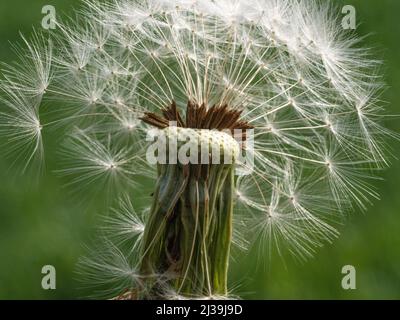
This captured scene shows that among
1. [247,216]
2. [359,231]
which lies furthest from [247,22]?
[359,231]

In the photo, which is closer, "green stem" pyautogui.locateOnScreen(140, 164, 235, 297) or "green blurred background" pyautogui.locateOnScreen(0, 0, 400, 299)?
"green stem" pyautogui.locateOnScreen(140, 164, 235, 297)

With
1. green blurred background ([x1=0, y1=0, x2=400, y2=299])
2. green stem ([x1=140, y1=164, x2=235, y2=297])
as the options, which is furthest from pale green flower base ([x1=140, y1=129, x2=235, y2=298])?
green blurred background ([x1=0, y1=0, x2=400, y2=299])

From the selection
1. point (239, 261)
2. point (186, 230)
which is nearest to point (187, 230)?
point (186, 230)

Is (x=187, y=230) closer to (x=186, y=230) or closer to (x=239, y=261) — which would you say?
(x=186, y=230)

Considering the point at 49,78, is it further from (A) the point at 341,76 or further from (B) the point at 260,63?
(A) the point at 341,76

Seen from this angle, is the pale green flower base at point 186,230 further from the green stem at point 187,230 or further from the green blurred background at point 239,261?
the green blurred background at point 239,261

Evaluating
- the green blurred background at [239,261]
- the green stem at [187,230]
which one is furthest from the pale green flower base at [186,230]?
the green blurred background at [239,261]

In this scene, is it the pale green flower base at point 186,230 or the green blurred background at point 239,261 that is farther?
the green blurred background at point 239,261

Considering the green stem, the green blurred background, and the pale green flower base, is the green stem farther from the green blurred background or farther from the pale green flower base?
the green blurred background

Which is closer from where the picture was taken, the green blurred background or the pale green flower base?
the pale green flower base
